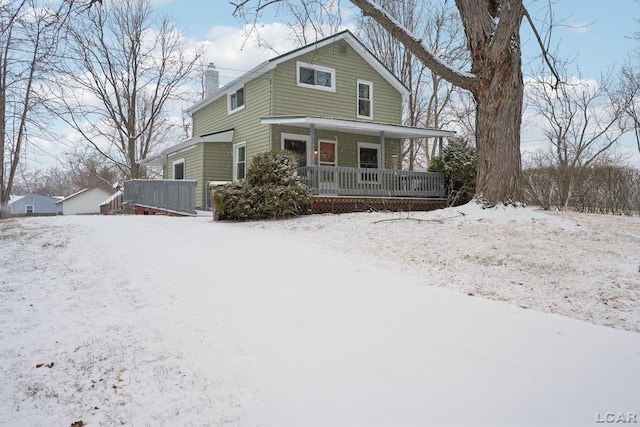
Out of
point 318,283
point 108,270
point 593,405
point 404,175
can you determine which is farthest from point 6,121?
point 593,405

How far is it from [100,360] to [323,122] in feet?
37.6

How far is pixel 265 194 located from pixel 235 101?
8306mm

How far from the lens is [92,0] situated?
7820 millimetres

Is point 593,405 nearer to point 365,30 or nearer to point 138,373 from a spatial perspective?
point 138,373

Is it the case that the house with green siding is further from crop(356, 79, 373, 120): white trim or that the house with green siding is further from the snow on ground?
the snow on ground

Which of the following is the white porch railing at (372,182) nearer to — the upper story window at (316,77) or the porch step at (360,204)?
the porch step at (360,204)

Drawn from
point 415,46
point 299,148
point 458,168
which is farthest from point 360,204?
point 415,46

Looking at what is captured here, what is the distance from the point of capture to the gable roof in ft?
49.6

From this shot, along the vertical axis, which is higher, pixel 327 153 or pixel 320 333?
pixel 327 153

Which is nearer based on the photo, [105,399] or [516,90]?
[105,399]

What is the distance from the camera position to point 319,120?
1340 cm

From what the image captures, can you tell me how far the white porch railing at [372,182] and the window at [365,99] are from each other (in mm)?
3464

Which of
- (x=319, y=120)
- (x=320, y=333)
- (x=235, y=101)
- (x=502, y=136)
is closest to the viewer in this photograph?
(x=320, y=333)

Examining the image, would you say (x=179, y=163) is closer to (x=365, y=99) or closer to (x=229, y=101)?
(x=229, y=101)
